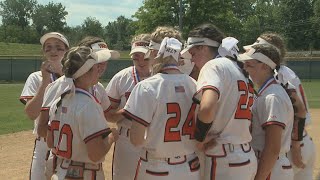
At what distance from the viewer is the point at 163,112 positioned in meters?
3.26

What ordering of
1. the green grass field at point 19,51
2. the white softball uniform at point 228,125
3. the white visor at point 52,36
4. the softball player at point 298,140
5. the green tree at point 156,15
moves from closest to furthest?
the white softball uniform at point 228,125
the softball player at point 298,140
the white visor at point 52,36
the green tree at point 156,15
the green grass field at point 19,51

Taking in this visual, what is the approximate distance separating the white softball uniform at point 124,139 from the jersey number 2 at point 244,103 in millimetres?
1385

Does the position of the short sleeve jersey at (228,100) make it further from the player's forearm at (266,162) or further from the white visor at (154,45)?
the white visor at (154,45)

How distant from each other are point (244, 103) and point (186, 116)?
48cm

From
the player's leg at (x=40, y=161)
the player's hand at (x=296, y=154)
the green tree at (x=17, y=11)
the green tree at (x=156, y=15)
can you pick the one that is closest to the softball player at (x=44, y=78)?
the player's leg at (x=40, y=161)

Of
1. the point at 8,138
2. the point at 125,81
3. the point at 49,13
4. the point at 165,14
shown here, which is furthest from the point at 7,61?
the point at 49,13

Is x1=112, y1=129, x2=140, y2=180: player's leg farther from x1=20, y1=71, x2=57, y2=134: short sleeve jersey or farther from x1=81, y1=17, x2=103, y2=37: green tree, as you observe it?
x1=81, y1=17, x2=103, y2=37: green tree

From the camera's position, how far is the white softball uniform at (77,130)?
3336 mm

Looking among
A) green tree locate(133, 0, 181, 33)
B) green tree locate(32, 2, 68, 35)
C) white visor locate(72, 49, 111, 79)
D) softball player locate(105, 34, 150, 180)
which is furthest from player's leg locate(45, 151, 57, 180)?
green tree locate(32, 2, 68, 35)

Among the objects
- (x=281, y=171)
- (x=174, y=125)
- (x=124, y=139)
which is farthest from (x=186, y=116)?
(x=124, y=139)

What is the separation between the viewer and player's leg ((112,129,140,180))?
4.54 metres

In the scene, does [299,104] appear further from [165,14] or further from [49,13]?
[49,13]

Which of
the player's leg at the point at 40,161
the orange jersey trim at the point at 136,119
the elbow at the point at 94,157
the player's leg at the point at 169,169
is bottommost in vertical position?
the player's leg at the point at 40,161

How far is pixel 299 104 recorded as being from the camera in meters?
4.09
